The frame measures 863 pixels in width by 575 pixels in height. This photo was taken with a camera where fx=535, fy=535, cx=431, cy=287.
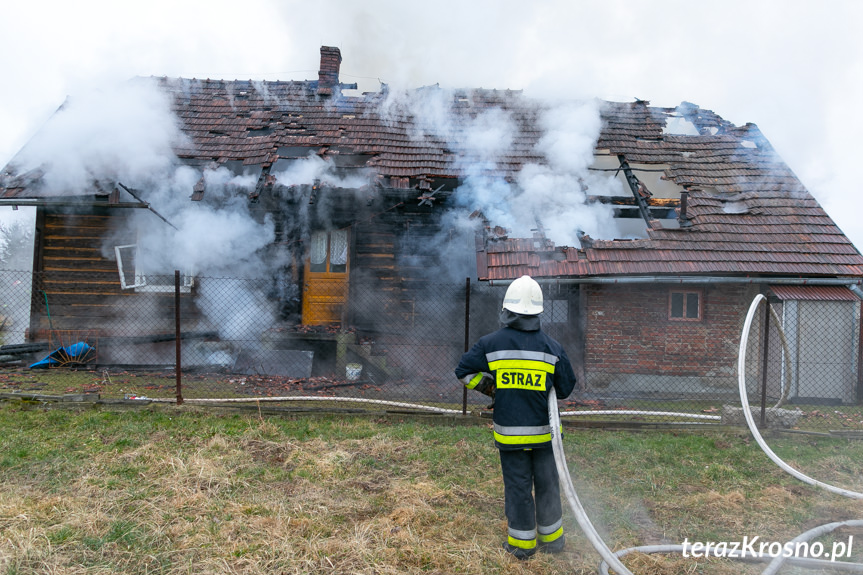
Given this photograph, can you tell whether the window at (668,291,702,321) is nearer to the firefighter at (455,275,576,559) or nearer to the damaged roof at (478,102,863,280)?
the damaged roof at (478,102,863,280)

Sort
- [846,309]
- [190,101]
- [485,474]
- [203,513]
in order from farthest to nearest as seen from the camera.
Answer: [190,101]
[846,309]
[485,474]
[203,513]

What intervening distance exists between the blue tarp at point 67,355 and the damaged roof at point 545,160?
285 centimetres

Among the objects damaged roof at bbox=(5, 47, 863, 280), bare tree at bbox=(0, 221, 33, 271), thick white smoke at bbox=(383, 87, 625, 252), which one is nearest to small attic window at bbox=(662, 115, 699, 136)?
damaged roof at bbox=(5, 47, 863, 280)

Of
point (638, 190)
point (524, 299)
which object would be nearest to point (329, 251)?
point (638, 190)

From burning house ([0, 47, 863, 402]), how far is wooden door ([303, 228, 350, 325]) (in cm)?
4

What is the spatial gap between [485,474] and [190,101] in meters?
11.1

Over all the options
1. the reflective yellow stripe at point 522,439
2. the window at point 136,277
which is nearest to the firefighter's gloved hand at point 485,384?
the reflective yellow stripe at point 522,439

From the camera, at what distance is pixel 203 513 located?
145 inches

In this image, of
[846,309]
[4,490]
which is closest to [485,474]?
[4,490]

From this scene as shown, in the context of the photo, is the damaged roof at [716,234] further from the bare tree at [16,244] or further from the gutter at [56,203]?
the bare tree at [16,244]

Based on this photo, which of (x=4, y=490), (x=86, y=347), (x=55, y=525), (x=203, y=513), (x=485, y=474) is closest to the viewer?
(x=55, y=525)

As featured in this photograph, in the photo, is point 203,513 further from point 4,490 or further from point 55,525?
point 4,490

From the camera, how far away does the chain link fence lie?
831cm

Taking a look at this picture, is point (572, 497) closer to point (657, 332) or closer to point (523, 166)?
point (657, 332)
